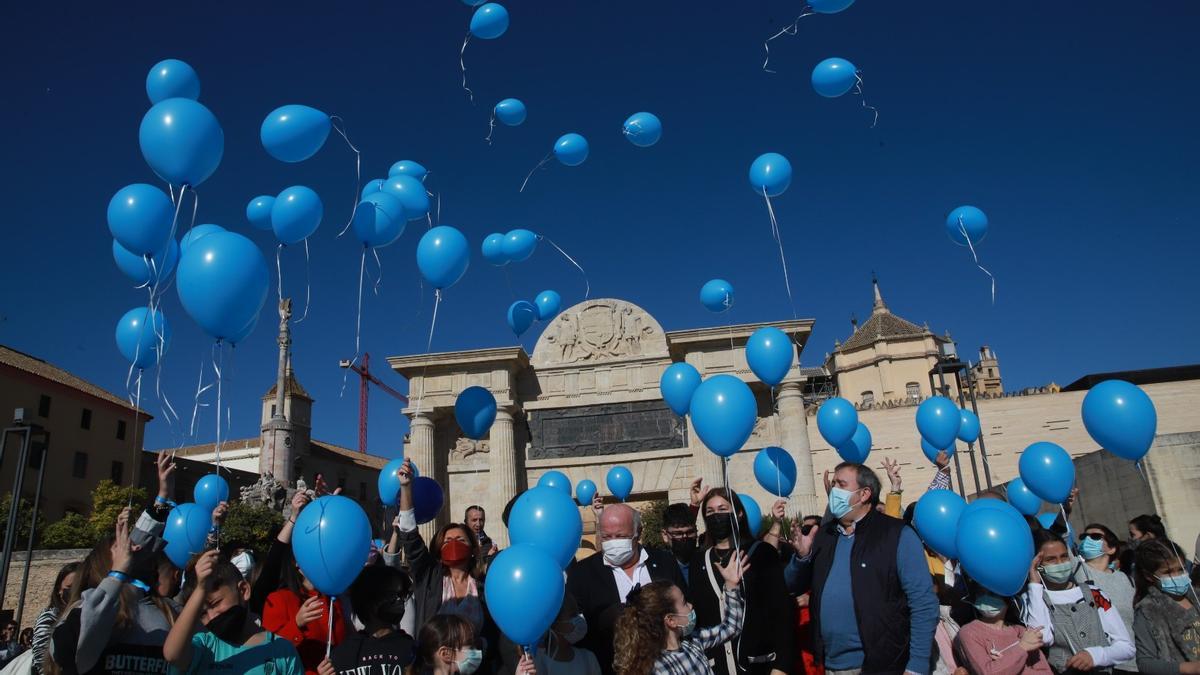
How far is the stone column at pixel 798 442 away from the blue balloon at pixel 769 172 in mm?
12824

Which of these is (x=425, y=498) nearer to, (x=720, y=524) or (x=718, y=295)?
(x=720, y=524)

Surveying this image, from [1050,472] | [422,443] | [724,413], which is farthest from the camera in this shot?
[422,443]

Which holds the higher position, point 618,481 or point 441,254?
point 441,254

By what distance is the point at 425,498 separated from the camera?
20.1 feet

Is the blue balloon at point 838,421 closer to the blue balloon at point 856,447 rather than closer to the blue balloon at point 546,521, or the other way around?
the blue balloon at point 856,447

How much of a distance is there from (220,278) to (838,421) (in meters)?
8.08

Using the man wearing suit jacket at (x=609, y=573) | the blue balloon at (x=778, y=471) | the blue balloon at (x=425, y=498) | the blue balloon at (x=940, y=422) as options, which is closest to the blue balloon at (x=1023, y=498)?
the blue balloon at (x=940, y=422)

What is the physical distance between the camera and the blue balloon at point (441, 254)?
28.1 feet

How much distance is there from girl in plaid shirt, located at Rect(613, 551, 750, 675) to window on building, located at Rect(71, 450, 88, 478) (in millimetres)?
40726

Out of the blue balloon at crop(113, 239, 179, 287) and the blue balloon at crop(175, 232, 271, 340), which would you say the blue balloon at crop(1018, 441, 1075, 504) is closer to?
the blue balloon at crop(175, 232, 271, 340)

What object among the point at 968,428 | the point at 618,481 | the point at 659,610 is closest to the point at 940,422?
the point at 968,428

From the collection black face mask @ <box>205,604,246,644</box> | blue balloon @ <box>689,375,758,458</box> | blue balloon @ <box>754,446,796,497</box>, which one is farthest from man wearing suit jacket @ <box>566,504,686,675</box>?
blue balloon @ <box>754,446,796,497</box>

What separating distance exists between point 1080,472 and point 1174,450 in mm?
3236

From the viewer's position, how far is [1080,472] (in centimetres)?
1459
